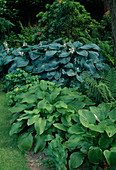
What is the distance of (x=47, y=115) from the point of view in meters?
2.94

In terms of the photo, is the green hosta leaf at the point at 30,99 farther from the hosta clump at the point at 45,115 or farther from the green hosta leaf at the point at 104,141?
the green hosta leaf at the point at 104,141

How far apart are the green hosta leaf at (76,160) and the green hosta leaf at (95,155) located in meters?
0.13

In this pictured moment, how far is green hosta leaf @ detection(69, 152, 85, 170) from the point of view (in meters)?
2.32

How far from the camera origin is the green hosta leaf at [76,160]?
2.32m

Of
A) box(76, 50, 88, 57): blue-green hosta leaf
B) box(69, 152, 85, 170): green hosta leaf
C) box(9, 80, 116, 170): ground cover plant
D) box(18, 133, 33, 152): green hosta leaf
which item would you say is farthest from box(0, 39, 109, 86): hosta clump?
box(69, 152, 85, 170): green hosta leaf

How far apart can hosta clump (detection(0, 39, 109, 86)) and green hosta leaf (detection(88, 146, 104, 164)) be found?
2.40m

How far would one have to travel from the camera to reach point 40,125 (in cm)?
277

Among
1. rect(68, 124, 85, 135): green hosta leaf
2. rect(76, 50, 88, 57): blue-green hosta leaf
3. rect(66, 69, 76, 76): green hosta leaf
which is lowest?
rect(68, 124, 85, 135): green hosta leaf

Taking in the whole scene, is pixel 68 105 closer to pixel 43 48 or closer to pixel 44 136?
pixel 44 136

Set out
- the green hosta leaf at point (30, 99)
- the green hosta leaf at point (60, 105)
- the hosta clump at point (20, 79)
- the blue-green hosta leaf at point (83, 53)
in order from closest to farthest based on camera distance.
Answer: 1. the green hosta leaf at point (60, 105)
2. the green hosta leaf at point (30, 99)
3. the hosta clump at point (20, 79)
4. the blue-green hosta leaf at point (83, 53)

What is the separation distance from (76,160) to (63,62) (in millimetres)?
2655

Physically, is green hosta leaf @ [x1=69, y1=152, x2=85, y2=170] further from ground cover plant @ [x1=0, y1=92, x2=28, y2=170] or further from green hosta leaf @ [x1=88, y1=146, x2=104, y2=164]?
ground cover plant @ [x1=0, y1=92, x2=28, y2=170]

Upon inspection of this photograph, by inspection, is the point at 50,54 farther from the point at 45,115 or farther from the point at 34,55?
the point at 45,115

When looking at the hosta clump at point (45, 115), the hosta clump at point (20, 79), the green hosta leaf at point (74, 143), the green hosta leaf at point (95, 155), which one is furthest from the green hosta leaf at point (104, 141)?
the hosta clump at point (20, 79)
